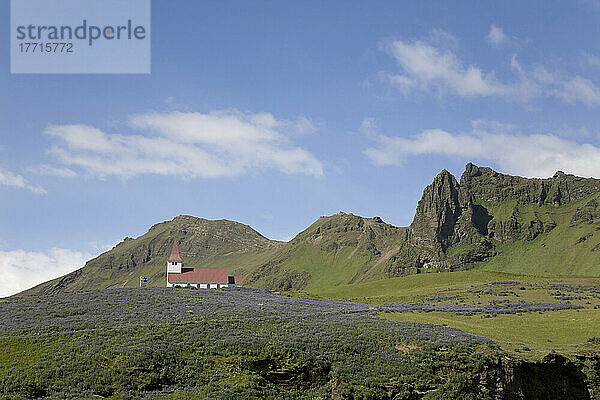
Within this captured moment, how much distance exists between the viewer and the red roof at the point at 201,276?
102 metres

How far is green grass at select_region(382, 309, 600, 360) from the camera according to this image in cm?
4369

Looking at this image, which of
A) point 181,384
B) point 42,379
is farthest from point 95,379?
point 181,384

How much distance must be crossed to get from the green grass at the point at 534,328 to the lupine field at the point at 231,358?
19.4 ft

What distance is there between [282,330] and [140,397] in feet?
49.6

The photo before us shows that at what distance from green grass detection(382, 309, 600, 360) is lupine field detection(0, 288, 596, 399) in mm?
5921

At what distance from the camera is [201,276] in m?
103

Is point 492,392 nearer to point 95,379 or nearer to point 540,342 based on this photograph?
point 540,342

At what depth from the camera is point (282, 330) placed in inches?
1693

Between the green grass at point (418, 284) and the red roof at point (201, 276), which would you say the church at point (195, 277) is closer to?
the red roof at point (201, 276)

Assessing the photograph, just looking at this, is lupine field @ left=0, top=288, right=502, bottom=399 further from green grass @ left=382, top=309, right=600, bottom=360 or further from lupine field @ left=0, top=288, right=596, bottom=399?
green grass @ left=382, top=309, right=600, bottom=360

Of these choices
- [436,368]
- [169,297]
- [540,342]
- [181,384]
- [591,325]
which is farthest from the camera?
[169,297]

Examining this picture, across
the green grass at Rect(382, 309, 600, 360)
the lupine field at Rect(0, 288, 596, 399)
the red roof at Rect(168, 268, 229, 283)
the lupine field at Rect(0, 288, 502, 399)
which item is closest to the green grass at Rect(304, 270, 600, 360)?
the green grass at Rect(382, 309, 600, 360)

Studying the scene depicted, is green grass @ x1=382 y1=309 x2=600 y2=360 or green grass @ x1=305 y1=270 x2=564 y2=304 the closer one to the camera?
green grass @ x1=382 y1=309 x2=600 y2=360

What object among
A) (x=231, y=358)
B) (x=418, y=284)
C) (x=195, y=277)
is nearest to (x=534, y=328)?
(x=231, y=358)
